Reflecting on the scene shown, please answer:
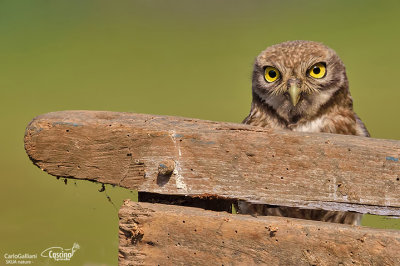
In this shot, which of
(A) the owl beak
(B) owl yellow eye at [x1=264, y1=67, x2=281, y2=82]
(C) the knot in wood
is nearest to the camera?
(C) the knot in wood

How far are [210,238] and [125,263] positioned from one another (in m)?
0.38

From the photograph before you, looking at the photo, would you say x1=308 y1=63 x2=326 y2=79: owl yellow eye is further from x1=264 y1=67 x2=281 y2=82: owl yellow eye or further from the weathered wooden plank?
the weathered wooden plank

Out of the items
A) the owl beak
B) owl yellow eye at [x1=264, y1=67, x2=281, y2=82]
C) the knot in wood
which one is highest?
owl yellow eye at [x1=264, y1=67, x2=281, y2=82]

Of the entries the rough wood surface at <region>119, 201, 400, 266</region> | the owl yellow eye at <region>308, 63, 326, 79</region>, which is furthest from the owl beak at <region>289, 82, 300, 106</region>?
the rough wood surface at <region>119, 201, 400, 266</region>

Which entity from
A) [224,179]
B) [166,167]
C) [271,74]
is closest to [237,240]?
[224,179]

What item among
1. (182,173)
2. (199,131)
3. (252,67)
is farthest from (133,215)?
(252,67)

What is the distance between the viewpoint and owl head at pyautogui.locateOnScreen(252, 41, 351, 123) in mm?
3455

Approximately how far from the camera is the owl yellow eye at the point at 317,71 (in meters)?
3.51

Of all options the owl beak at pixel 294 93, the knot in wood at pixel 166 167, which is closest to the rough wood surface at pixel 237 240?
the knot in wood at pixel 166 167

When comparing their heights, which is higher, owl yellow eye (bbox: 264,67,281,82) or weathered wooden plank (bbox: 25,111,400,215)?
owl yellow eye (bbox: 264,67,281,82)

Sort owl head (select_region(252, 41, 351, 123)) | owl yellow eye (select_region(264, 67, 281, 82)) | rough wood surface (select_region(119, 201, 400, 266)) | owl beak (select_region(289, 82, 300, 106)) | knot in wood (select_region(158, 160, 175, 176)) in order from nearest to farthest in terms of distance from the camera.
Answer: rough wood surface (select_region(119, 201, 400, 266)) → knot in wood (select_region(158, 160, 175, 176)) → owl beak (select_region(289, 82, 300, 106)) → owl head (select_region(252, 41, 351, 123)) → owl yellow eye (select_region(264, 67, 281, 82))

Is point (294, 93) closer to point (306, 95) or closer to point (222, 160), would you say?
point (306, 95)

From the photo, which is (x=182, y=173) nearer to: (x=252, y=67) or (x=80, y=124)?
(x=80, y=124)

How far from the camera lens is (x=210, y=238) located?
2.18 meters
